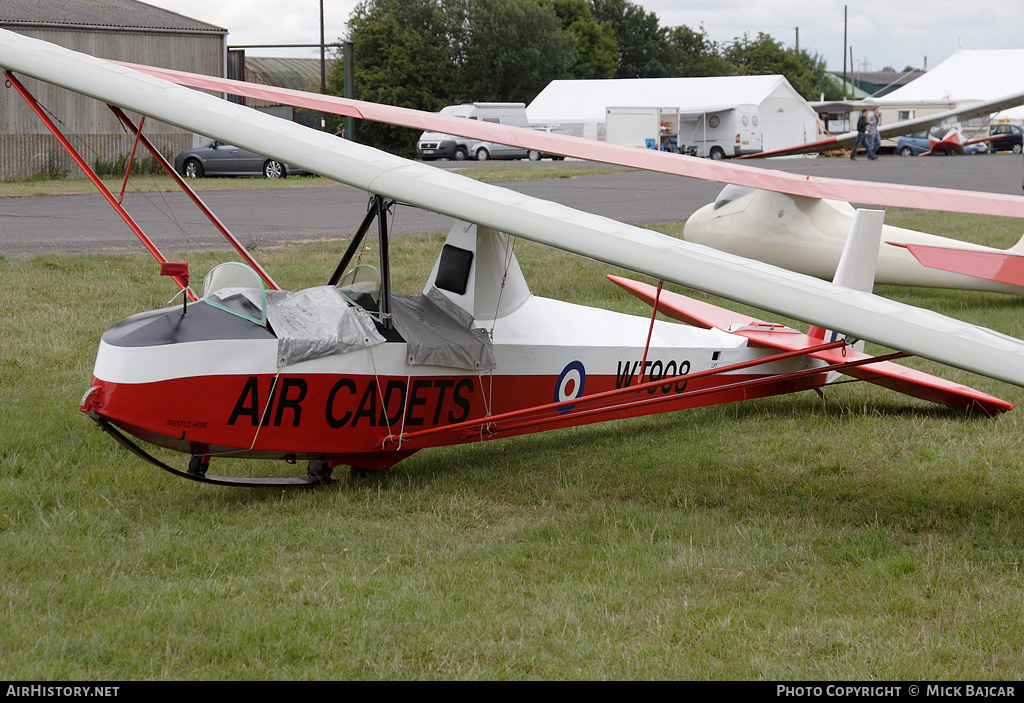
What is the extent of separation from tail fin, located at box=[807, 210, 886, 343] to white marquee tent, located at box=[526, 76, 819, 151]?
4992 cm

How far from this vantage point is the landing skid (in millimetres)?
5715

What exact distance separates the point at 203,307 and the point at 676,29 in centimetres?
10547

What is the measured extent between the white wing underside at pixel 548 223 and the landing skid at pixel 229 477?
1926 mm

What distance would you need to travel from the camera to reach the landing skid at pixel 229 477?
18.7 feet

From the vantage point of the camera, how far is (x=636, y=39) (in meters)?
101

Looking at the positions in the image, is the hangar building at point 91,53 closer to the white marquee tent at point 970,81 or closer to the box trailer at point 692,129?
the box trailer at point 692,129

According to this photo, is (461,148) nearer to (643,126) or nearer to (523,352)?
(643,126)

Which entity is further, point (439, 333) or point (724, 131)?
point (724, 131)

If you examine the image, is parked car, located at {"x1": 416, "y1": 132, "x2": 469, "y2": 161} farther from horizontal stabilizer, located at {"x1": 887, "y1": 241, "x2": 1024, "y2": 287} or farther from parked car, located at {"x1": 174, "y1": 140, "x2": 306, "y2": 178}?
horizontal stabilizer, located at {"x1": 887, "y1": 241, "x2": 1024, "y2": 287}

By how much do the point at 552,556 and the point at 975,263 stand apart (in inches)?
150

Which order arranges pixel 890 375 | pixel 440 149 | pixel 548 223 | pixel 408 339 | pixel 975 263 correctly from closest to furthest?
pixel 548 223 → pixel 408 339 → pixel 975 263 → pixel 890 375 → pixel 440 149

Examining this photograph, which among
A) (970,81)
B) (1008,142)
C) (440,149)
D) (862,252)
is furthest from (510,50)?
(862,252)

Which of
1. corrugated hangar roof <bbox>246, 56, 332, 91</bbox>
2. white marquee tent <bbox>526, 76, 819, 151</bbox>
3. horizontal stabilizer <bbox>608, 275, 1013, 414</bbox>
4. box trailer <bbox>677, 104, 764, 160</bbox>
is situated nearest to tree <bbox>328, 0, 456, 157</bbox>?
corrugated hangar roof <bbox>246, 56, 332, 91</bbox>

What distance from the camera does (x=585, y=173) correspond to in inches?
1432
